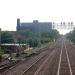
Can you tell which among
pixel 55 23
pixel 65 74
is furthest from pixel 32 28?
pixel 65 74

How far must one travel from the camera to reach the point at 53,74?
28.3 m

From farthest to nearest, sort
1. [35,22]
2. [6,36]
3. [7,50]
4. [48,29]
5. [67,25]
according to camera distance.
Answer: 1. [48,29]
2. [35,22]
3. [67,25]
4. [6,36]
5. [7,50]

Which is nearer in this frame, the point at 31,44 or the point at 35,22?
the point at 31,44

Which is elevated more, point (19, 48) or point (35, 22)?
point (35, 22)

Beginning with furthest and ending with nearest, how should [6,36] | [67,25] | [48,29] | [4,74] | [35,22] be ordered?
[48,29] → [35,22] → [67,25] → [6,36] → [4,74]

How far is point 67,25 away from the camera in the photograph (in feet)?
430

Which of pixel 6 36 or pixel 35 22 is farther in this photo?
pixel 35 22

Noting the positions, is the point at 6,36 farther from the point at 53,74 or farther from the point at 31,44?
the point at 53,74

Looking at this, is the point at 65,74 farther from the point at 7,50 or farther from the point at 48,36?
the point at 48,36

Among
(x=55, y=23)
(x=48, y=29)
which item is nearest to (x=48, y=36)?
(x=48, y=29)

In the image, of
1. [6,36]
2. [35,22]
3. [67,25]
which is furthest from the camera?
[35,22]

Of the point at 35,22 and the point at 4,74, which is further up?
the point at 35,22

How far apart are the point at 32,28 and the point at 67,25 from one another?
64.9 metres

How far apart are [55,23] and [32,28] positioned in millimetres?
61303
